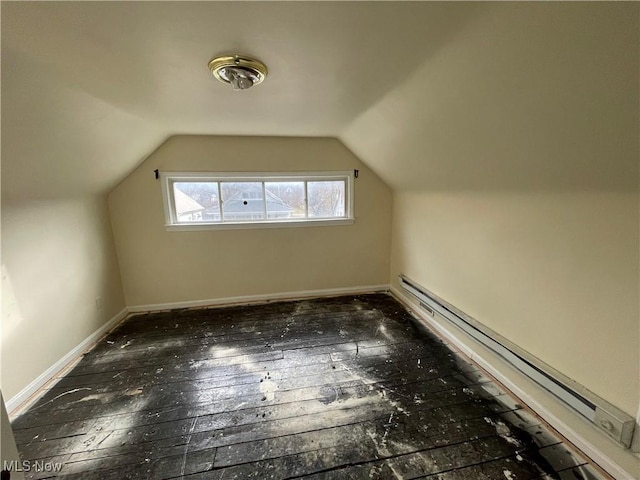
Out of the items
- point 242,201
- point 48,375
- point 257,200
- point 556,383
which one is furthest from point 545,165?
Result: point 48,375

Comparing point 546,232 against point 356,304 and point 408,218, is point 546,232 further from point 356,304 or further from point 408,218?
point 356,304

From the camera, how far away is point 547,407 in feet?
4.98

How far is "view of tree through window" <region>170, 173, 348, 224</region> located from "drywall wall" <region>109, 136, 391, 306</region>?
0.15 m

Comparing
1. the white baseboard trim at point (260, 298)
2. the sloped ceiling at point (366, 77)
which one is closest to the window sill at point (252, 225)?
the white baseboard trim at point (260, 298)

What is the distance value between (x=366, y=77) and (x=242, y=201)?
2.03 meters

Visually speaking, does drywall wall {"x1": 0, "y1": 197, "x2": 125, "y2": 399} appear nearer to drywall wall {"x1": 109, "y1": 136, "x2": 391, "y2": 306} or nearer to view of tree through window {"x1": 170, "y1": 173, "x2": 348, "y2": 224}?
drywall wall {"x1": 109, "y1": 136, "x2": 391, "y2": 306}

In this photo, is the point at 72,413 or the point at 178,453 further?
the point at 72,413

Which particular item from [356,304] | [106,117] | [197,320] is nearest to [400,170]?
[356,304]

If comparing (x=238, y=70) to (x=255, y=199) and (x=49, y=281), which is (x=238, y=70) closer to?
(x=255, y=199)

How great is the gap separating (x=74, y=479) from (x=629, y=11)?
2.79 metres

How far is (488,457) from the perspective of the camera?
4.32 feet

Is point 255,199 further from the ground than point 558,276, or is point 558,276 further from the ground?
point 255,199

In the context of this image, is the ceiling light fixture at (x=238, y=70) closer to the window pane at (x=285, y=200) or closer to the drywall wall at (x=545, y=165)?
the drywall wall at (x=545, y=165)

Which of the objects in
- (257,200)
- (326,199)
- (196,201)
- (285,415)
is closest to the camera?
(285,415)
